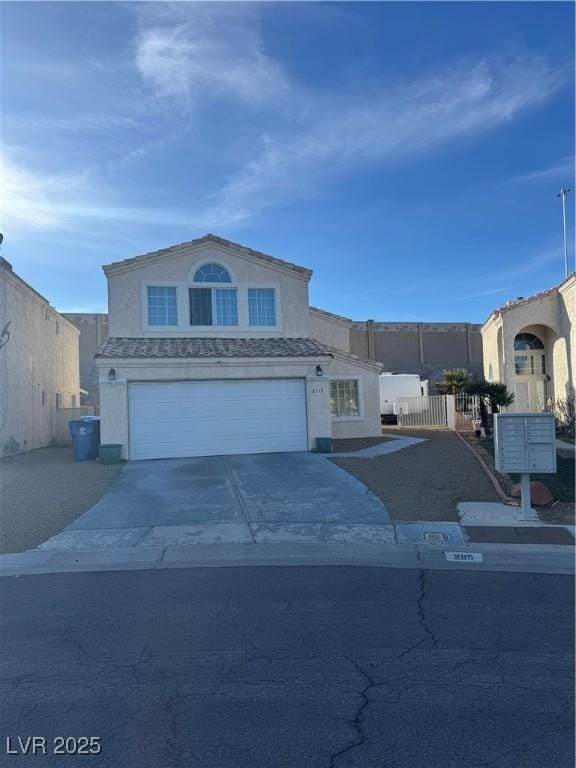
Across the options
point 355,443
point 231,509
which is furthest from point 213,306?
point 231,509

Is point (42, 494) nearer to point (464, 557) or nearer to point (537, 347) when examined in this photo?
point (464, 557)

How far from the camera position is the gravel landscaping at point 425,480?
1040 cm

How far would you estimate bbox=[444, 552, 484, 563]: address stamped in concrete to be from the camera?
7.64 m

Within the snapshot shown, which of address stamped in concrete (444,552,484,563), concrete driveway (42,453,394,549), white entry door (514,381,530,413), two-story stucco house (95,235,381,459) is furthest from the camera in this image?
white entry door (514,381,530,413)

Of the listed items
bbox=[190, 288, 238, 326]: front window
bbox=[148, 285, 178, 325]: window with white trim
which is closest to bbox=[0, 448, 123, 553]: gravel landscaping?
bbox=[148, 285, 178, 325]: window with white trim

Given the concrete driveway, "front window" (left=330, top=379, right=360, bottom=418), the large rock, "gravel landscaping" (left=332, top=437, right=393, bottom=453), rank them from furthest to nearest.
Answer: "front window" (left=330, top=379, right=360, bottom=418), "gravel landscaping" (left=332, top=437, right=393, bottom=453), the large rock, the concrete driveway

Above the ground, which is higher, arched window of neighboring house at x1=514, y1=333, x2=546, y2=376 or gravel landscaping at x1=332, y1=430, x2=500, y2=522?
arched window of neighboring house at x1=514, y1=333, x2=546, y2=376

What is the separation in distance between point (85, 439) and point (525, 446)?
1168cm

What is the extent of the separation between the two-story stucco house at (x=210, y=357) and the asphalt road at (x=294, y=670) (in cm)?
1009

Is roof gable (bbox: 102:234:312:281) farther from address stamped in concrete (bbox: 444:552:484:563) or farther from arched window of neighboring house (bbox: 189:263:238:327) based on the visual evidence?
address stamped in concrete (bbox: 444:552:484:563)

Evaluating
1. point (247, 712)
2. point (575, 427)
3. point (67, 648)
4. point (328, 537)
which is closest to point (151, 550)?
point (328, 537)

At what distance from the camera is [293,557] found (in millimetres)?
7887

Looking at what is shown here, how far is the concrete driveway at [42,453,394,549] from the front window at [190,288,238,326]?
6159 mm

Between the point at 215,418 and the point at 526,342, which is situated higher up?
the point at 526,342
